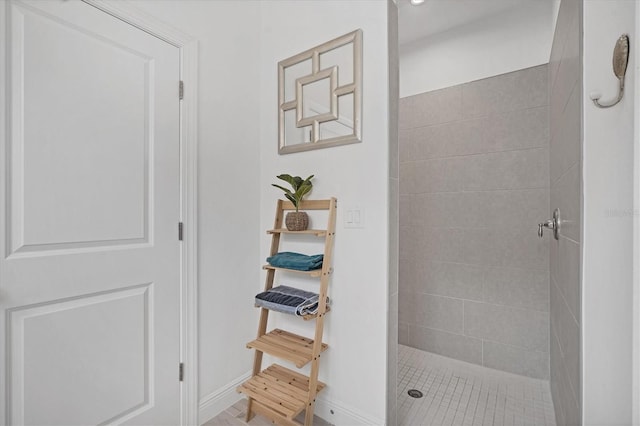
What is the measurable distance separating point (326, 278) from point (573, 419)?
106cm

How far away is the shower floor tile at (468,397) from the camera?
1667mm

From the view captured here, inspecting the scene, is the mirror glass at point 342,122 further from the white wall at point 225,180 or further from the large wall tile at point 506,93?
the large wall tile at point 506,93

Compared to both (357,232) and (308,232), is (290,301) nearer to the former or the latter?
(308,232)

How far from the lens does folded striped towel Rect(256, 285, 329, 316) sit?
4.82 ft

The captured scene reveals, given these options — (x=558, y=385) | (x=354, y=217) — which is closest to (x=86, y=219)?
(x=354, y=217)

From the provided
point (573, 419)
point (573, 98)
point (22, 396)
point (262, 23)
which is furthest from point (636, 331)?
point (262, 23)

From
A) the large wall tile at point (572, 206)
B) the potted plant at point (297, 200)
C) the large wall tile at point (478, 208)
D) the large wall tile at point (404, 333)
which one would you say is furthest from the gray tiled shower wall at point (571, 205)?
the large wall tile at point (404, 333)

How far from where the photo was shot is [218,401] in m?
1.71

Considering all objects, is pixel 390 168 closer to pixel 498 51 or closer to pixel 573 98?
pixel 573 98

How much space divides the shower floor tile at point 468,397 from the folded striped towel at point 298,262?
39.9 inches

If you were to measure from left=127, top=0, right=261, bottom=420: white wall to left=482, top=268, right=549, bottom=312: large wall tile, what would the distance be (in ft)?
5.62

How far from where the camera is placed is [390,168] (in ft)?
4.89

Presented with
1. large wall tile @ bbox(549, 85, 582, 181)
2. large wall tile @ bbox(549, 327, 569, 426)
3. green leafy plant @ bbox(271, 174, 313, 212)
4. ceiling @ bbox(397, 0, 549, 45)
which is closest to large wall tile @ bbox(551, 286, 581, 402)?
large wall tile @ bbox(549, 327, 569, 426)

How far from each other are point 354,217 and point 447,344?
1593mm
